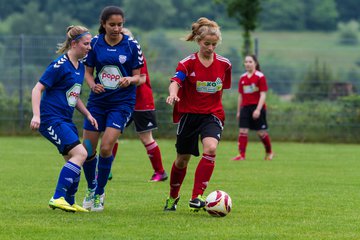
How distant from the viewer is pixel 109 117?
9.87 meters

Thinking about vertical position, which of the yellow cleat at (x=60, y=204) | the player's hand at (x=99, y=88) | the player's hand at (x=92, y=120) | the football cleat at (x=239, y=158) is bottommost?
the football cleat at (x=239, y=158)

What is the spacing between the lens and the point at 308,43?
223ft

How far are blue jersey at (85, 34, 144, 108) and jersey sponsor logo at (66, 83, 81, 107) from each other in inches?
16.4

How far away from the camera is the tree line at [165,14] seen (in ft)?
213

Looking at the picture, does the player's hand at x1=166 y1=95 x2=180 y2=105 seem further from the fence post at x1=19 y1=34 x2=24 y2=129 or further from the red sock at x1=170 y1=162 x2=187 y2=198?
the fence post at x1=19 y1=34 x2=24 y2=129

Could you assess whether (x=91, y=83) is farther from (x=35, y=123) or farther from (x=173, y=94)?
(x=35, y=123)

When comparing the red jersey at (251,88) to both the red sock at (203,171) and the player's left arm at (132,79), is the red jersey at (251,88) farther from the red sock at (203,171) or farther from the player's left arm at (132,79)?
the red sock at (203,171)

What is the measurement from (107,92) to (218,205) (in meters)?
1.68

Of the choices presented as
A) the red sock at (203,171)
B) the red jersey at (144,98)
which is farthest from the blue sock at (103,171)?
the red jersey at (144,98)

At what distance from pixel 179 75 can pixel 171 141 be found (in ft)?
42.8

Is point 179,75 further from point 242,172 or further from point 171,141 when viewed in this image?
point 171,141

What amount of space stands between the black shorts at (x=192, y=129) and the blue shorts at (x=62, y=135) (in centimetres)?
111

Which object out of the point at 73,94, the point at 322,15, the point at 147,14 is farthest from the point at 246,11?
the point at 322,15

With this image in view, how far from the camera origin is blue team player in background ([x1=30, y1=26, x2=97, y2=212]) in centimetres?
927
